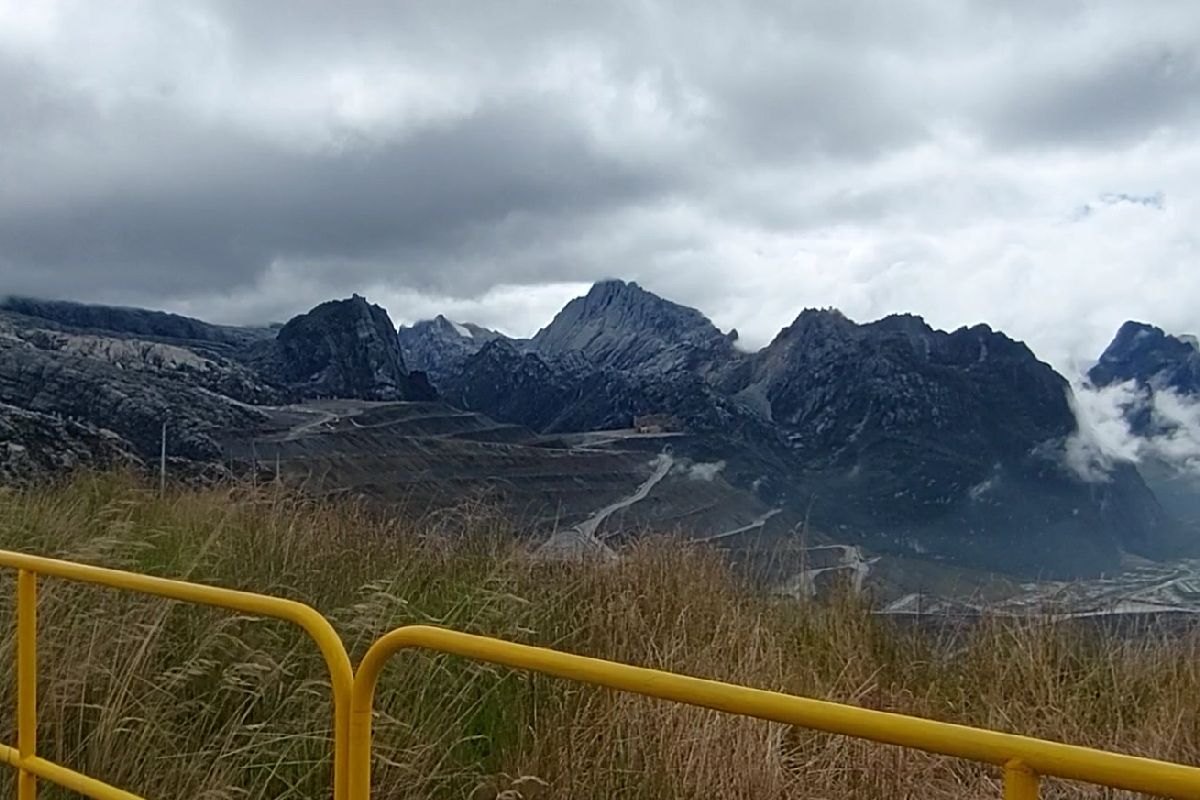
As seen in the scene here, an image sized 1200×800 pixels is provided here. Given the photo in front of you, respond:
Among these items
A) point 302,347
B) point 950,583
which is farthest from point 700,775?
point 302,347

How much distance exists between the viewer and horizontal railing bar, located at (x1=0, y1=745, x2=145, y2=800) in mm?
3176

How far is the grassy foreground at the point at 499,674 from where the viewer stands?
4.73m

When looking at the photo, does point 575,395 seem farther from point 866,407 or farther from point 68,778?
point 68,778

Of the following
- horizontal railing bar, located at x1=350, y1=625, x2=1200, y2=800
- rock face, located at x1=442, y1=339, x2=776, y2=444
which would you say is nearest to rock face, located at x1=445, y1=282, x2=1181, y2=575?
rock face, located at x1=442, y1=339, x2=776, y2=444

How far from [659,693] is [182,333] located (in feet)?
293

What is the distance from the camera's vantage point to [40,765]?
360 cm

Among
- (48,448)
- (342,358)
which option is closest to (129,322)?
(342,358)

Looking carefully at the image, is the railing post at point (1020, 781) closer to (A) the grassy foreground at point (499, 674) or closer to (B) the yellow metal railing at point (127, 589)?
(B) the yellow metal railing at point (127, 589)

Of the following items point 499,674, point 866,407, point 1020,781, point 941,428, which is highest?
point 866,407

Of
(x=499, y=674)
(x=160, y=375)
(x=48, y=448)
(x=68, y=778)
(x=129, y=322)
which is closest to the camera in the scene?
(x=68, y=778)

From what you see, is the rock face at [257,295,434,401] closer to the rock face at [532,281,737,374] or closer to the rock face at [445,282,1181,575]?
the rock face at [445,282,1181,575]

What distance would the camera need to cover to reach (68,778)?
3.40 m

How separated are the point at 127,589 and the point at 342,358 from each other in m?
68.4

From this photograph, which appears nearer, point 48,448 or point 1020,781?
point 1020,781
